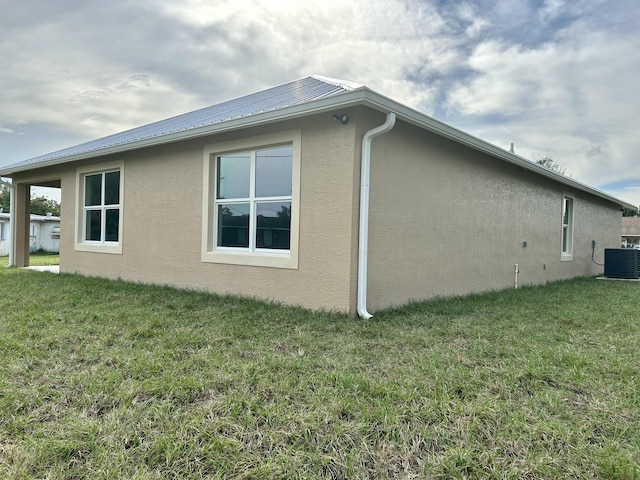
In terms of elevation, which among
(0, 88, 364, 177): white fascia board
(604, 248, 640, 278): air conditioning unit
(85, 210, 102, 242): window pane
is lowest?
(604, 248, 640, 278): air conditioning unit

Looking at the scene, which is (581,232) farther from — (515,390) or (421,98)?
(515,390)

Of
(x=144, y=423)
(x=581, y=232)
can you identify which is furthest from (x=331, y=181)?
(x=581, y=232)

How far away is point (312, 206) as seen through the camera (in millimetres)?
5680

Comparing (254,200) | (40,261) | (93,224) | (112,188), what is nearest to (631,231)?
(254,200)

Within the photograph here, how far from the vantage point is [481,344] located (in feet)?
13.9

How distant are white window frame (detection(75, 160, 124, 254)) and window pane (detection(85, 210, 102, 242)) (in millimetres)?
92

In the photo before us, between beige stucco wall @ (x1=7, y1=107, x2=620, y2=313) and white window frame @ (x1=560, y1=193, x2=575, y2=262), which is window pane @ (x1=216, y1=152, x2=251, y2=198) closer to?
beige stucco wall @ (x1=7, y1=107, x2=620, y2=313)

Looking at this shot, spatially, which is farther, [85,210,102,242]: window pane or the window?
the window

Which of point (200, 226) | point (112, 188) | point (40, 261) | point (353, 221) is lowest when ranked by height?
point (40, 261)

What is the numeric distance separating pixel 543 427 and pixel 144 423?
243cm

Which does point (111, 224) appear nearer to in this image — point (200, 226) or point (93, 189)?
point (93, 189)

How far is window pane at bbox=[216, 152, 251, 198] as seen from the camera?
6.59 metres

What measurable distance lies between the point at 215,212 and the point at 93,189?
4.41 meters

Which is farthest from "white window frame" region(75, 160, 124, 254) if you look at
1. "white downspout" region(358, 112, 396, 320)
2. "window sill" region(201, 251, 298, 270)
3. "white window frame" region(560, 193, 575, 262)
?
"white window frame" region(560, 193, 575, 262)
